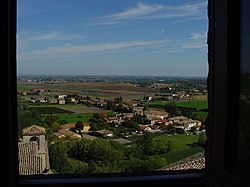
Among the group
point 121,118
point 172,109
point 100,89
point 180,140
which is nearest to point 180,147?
point 180,140

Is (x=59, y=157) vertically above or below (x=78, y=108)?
below

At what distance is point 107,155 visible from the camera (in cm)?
142

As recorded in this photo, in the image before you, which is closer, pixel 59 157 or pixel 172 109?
pixel 59 157

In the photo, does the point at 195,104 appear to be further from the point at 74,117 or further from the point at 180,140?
the point at 74,117

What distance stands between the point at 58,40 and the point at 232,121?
84cm

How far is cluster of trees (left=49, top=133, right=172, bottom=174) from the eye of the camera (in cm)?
136

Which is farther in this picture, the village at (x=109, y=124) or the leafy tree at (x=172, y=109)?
the leafy tree at (x=172, y=109)

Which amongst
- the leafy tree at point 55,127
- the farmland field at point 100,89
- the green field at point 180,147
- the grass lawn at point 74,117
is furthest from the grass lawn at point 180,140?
the leafy tree at point 55,127

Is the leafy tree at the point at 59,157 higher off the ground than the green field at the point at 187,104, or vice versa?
the green field at the point at 187,104

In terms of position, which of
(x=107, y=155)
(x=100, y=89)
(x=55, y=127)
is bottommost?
(x=107, y=155)

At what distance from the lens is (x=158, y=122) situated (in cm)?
142

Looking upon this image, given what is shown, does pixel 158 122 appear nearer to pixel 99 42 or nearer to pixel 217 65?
pixel 217 65

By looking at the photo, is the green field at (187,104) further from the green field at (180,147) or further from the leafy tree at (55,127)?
the leafy tree at (55,127)

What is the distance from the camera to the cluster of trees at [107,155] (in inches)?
53.6
